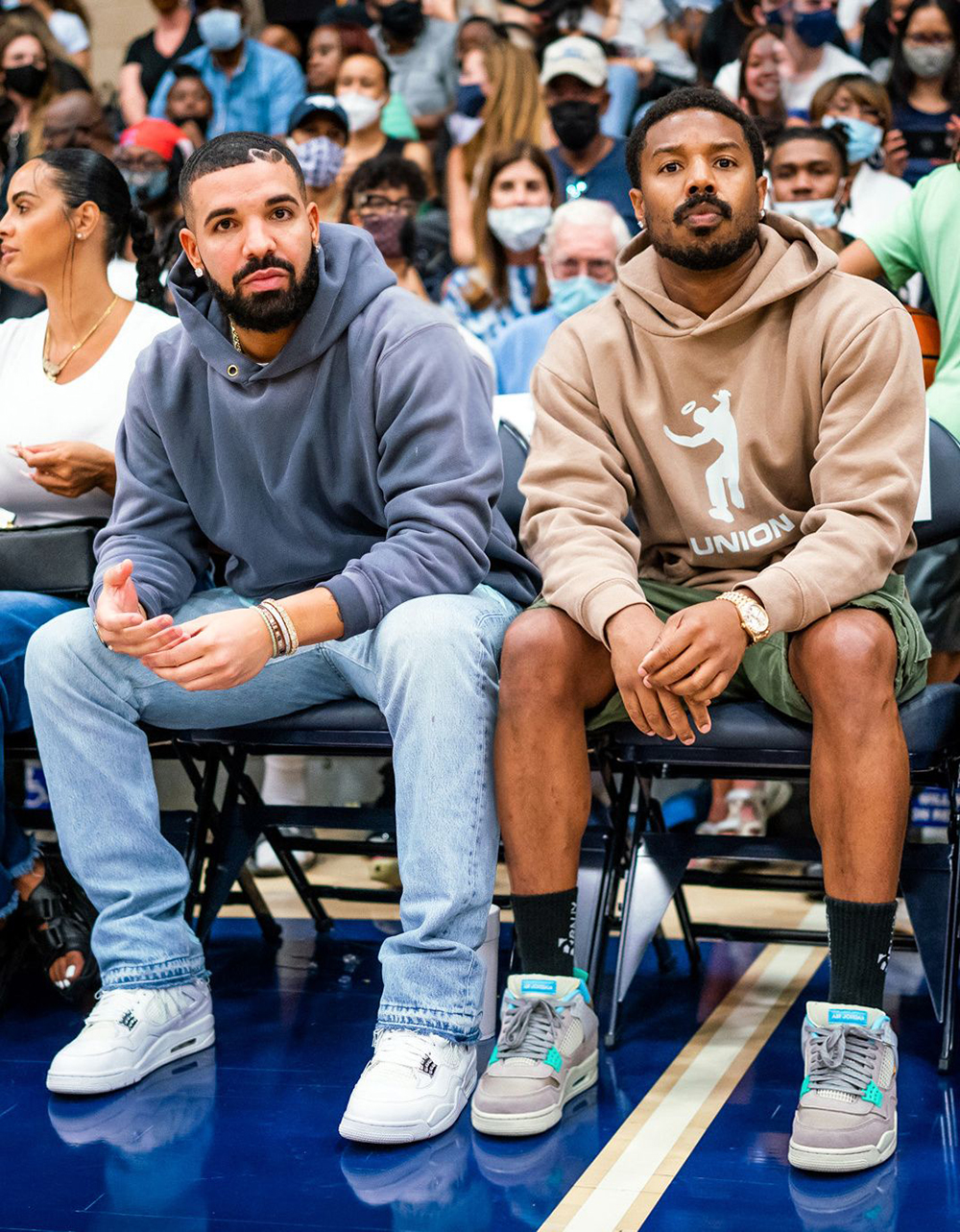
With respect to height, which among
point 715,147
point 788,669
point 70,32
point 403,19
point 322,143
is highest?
point 70,32

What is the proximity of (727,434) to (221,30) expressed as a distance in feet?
16.1

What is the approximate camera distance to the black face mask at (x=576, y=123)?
541 centimetres

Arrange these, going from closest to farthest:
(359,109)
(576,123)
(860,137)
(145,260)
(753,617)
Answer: (753,617) → (145,260) → (860,137) → (576,123) → (359,109)

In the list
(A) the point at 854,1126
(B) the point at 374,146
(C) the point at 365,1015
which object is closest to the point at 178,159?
(B) the point at 374,146

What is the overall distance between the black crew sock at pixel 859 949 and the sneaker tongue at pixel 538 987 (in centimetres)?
41

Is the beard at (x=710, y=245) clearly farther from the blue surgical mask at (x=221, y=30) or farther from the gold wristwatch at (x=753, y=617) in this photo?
the blue surgical mask at (x=221, y=30)

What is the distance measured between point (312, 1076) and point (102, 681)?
2.40ft

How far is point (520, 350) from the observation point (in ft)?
14.6

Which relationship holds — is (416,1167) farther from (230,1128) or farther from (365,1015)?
(365,1015)

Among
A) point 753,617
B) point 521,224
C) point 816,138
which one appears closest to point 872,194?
point 816,138

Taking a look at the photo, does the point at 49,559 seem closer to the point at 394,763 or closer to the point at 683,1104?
the point at 394,763

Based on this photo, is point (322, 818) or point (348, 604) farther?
point (322, 818)

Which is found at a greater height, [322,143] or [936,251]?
[322,143]

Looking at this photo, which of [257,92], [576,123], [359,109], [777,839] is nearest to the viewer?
[777,839]
